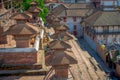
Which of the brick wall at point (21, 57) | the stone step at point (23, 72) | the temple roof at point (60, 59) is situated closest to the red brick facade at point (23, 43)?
the brick wall at point (21, 57)

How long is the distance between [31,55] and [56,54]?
2.24m

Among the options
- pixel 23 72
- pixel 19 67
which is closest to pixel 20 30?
pixel 19 67

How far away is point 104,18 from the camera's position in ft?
132

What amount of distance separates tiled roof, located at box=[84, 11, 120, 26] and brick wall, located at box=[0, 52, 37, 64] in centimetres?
2679

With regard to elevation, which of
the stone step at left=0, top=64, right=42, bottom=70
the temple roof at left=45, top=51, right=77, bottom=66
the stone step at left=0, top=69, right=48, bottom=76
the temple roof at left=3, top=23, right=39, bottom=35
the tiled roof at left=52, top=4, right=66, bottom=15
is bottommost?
the tiled roof at left=52, top=4, right=66, bottom=15

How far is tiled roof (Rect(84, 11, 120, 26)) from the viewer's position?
39078 millimetres

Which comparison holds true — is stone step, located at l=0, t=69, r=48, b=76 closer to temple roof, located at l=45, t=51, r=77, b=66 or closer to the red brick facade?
the red brick facade

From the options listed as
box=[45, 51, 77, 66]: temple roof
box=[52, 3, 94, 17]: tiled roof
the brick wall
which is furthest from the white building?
box=[45, 51, 77, 66]: temple roof

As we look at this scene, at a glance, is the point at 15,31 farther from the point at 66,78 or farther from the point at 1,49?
the point at 66,78

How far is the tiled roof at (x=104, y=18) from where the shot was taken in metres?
39.1

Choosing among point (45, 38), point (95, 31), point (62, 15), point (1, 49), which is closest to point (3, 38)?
point (1, 49)

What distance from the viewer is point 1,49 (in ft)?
43.3

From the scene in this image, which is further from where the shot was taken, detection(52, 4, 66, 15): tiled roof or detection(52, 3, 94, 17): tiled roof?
detection(52, 4, 66, 15): tiled roof

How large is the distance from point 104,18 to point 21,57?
1136 inches
